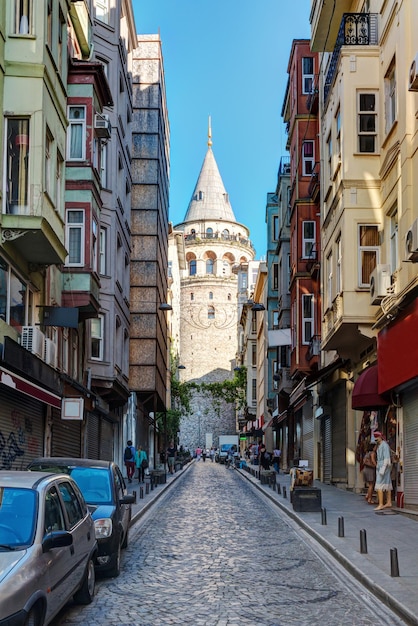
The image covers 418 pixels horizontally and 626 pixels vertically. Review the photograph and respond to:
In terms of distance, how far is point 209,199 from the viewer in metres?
140

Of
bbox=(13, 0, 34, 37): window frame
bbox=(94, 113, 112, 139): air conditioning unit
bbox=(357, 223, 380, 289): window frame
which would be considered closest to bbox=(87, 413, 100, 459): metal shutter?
bbox=(94, 113, 112, 139): air conditioning unit

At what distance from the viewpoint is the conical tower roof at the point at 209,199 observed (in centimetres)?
13900

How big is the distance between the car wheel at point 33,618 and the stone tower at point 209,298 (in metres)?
114

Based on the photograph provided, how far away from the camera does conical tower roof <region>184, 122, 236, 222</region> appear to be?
A: 13900 centimetres

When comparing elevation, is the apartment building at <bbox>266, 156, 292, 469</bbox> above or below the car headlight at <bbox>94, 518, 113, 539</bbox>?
above

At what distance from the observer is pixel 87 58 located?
29.1 metres

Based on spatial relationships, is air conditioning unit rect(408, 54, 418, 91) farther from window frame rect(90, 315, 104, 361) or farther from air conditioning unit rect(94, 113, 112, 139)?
window frame rect(90, 315, 104, 361)

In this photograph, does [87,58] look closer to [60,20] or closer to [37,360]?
[60,20]

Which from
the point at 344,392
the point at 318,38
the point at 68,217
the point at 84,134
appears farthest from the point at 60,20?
the point at 344,392

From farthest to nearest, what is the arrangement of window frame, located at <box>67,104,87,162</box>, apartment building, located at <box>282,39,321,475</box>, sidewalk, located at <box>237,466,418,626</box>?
apartment building, located at <box>282,39,321,475</box>
window frame, located at <box>67,104,87,162</box>
sidewalk, located at <box>237,466,418,626</box>

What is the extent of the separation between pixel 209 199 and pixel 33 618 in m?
134

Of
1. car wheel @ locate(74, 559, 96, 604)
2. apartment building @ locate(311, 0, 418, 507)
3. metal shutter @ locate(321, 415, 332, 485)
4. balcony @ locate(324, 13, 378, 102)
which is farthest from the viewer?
metal shutter @ locate(321, 415, 332, 485)

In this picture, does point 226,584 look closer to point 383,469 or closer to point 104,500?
point 104,500

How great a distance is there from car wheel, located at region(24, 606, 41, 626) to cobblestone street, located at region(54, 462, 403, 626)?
1.68 meters
